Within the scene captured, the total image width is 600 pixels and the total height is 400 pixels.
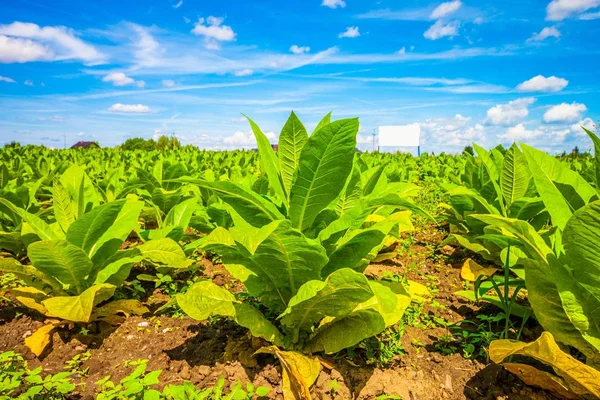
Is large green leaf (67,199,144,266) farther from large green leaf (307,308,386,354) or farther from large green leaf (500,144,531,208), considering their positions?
large green leaf (500,144,531,208)

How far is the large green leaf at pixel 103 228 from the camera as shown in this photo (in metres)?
2.79

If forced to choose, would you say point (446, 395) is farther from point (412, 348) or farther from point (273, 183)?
point (273, 183)

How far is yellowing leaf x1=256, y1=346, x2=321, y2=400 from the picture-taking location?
81.7 inches

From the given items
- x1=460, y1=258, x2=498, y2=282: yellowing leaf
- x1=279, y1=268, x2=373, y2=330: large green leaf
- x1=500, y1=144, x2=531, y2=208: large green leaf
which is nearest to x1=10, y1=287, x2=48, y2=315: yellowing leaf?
x1=279, y1=268, x2=373, y2=330: large green leaf

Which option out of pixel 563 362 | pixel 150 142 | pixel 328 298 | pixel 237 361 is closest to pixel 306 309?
pixel 328 298

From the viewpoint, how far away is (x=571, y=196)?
2.29 m

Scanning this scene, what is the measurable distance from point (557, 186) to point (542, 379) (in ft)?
3.40

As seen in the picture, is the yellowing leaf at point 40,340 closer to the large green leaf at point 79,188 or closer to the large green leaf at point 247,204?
the large green leaf at point 79,188

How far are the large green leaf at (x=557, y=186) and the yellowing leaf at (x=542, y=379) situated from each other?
0.75 meters

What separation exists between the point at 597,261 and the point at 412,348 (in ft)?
4.20

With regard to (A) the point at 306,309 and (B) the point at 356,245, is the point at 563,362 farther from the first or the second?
(A) the point at 306,309

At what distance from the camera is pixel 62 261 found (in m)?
2.75

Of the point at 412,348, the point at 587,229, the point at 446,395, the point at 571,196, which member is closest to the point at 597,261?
the point at 587,229

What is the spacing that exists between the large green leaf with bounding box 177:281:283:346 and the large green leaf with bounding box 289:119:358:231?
598mm
